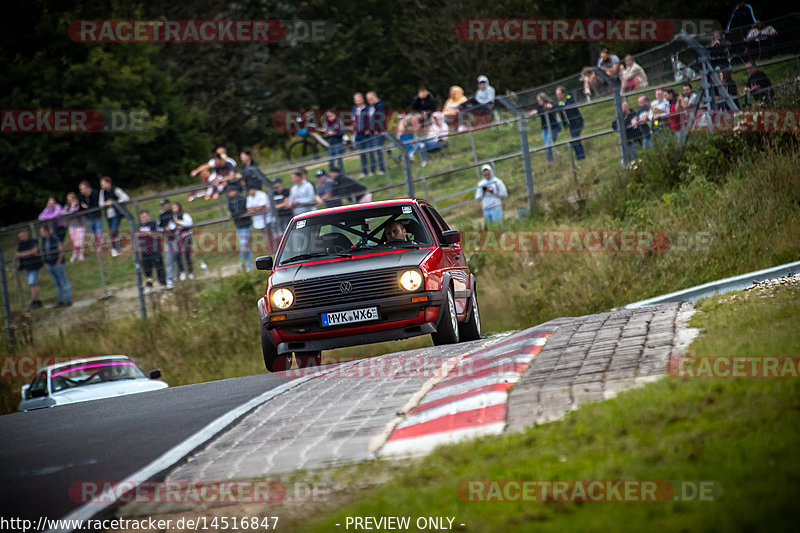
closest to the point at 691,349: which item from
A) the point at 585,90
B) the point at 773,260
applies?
the point at 773,260

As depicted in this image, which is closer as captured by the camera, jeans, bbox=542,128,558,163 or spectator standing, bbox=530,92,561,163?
spectator standing, bbox=530,92,561,163

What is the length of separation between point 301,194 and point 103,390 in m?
5.70

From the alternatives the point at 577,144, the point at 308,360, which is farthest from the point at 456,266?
the point at 577,144

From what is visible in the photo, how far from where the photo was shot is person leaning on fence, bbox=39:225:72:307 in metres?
20.3

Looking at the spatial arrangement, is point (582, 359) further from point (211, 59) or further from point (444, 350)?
point (211, 59)

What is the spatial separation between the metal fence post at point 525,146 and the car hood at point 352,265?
7.35 meters

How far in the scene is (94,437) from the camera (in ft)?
27.2

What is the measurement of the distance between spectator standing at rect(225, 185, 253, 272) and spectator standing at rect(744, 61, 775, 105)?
29.9 ft

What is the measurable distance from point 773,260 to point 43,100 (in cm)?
3344

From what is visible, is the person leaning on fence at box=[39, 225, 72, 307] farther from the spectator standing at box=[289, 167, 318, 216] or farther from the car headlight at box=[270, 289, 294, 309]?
the car headlight at box=[270, 289, 294, 309]

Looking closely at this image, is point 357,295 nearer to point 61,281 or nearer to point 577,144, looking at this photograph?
point 577,144

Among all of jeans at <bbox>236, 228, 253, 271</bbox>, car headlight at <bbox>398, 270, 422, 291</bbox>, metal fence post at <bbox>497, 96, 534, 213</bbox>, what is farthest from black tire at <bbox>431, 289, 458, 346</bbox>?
jeans at <bbox>236, 228, 253, 271</bbox>

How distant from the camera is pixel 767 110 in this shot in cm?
1630

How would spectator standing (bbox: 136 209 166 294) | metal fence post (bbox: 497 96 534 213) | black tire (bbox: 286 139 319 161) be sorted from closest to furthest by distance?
metal fence post (bbox: 497 96 534 213)
spectator standing (bbox: 136 209 166 294)
black tire (bbox: 286 139 319 161)
